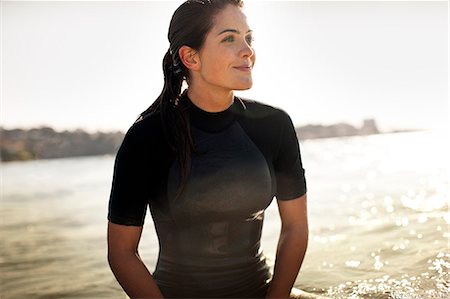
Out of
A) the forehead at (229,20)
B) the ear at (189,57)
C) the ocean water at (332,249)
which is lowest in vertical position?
the ocean water at (332,249)

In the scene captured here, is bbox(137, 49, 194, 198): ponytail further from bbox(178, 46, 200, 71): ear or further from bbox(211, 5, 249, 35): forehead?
bbox(211, 5, 249, 35): forehead

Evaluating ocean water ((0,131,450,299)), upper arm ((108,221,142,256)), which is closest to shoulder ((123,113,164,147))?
upper arm ((108,221,142,256))

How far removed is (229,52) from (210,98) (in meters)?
0.33

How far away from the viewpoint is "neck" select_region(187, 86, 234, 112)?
129 inches

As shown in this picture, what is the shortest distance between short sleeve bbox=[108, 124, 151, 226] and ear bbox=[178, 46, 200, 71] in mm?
530

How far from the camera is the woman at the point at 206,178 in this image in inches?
121

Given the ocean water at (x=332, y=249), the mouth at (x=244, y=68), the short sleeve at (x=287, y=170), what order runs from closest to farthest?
the mouth at (x=244, y=68), the short sleeve at (x=287, y=170), the ocean water at (x=332, y=249)

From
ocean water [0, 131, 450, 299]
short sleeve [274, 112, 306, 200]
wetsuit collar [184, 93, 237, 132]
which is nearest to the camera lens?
wetsuit collar [184, 93, 237, 132]

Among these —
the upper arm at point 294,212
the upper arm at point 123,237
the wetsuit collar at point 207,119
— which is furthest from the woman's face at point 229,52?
the upper arm at point 123,237

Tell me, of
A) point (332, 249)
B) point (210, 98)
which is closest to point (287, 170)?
point (210, 98)

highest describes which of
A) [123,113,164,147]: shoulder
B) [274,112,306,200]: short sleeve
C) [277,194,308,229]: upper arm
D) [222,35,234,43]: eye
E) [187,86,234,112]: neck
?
[222,35,234,43]: eye

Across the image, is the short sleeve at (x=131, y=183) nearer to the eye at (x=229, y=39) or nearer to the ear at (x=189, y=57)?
the ear at (x=189, y=57)

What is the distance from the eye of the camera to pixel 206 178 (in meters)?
3.17

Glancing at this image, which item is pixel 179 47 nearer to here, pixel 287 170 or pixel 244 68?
pixel 244 68
